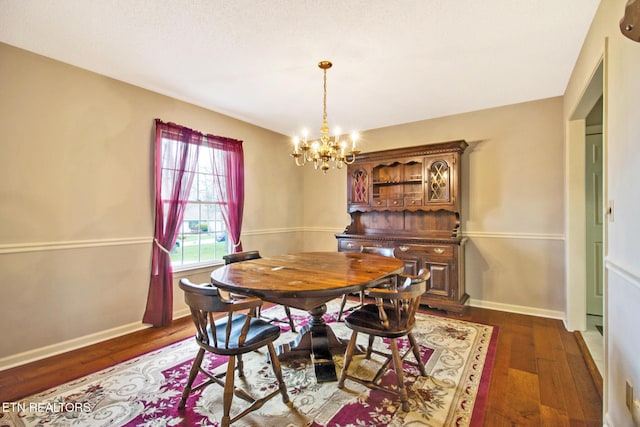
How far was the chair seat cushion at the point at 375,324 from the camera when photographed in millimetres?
1904

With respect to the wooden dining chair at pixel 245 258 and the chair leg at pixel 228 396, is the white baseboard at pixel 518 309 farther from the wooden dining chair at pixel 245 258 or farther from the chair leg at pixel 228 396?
the chair leg at pixel 228 396

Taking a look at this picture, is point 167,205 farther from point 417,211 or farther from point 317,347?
point 417,211

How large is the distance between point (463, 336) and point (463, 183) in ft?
6.60

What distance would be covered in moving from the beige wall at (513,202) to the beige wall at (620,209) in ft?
6.11

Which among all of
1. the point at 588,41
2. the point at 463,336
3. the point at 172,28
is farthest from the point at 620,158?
the point at 172,28

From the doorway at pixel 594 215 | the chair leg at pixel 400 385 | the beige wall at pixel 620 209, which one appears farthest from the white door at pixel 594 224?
the chair leg at pixel 400 385

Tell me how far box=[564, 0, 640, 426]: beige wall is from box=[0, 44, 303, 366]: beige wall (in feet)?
12.5

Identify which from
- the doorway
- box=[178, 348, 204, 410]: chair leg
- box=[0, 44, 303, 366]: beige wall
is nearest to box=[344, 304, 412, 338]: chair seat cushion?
box=[178, 348, 204, 410]: chair leg

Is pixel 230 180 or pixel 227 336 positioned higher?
pixel 230 180

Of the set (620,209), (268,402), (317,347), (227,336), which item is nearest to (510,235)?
(620,209)

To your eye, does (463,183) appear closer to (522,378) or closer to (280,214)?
(522,378)

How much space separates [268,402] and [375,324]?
33.9 inches

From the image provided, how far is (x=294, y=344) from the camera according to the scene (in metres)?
2.54

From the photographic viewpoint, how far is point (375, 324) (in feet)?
6.55
